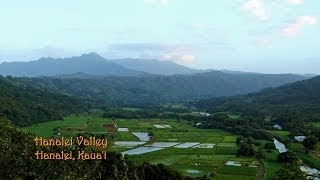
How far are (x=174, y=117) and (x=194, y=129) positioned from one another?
31.9 meters

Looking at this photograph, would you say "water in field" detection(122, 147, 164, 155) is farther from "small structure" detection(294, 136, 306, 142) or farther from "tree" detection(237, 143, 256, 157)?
"small structure" detection(294, 136, 306, 142)

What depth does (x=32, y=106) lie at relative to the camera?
121 metres

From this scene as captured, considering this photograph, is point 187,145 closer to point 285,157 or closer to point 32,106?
point 285,157

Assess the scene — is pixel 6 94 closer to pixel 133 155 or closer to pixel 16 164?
pixel 133 155

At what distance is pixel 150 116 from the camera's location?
148 metres

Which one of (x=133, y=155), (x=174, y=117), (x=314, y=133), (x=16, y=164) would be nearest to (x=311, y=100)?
(x=174, y=117)

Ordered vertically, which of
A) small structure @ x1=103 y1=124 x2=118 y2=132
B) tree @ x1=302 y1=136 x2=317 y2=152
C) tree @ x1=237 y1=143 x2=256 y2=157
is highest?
tree @ x1=302 y1=136 x2=317 y2=152

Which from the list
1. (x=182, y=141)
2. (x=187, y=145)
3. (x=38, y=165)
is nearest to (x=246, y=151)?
(x=187, y=145)

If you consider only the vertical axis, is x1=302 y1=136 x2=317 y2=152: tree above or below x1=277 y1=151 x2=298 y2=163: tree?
above

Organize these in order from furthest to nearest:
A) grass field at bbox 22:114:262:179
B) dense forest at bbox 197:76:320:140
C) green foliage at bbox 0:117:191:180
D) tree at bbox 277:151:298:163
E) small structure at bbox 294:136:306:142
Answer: dense forest at bbox 197:76:320:140 → small structure at bbox 294:136:306:142 → tree at bbox 277:151:298:163 → grass field at bbox 22:114:262:179 → green foliage at bbox 0:117:191:180

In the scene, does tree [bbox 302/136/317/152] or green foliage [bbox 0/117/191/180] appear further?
tree [bbox 302/136/317/152]

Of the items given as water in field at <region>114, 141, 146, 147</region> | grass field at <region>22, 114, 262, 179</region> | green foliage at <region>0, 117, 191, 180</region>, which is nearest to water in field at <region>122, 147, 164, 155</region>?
grass field at <region>22, 114, 262, 179</region>

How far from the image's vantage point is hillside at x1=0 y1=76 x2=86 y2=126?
107 m

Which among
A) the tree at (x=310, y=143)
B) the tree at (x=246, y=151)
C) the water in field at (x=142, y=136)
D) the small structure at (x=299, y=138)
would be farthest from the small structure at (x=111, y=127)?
the tree at (x=310, y=143)
